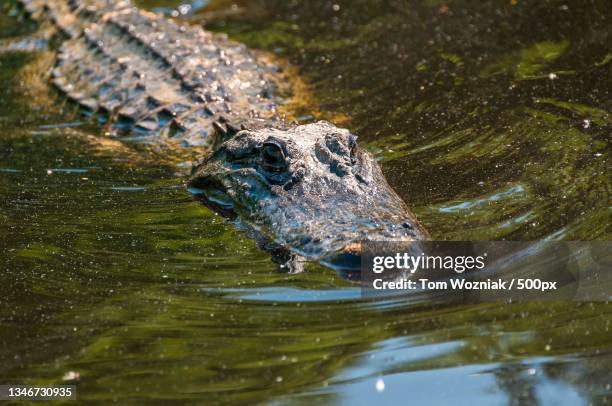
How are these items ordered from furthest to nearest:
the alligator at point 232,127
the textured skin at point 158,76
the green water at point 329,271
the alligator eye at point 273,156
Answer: the textured skin at point 158,76 → the alligator eye at point 273,156 → the alligator at point 232,127 → the green water at point 329,271

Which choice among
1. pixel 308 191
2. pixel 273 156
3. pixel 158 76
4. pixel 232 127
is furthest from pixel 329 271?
pixel 158 76

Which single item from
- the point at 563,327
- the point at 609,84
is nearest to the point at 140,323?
the point at 563,327

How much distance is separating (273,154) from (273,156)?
13mm

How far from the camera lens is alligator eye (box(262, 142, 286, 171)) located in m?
5.61

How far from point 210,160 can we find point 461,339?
9.52 ft

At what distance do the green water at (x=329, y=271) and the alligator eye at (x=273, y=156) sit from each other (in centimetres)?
47

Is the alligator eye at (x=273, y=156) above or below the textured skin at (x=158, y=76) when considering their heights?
below

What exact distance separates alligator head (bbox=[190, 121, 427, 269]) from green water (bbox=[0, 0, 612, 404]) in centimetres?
18

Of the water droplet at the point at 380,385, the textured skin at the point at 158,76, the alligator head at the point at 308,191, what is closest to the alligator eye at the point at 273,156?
the alligator head at the point at 308,191

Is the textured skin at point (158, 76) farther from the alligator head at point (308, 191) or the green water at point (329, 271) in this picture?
the alligator head at point (308, 191)

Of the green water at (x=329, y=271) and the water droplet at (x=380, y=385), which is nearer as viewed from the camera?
the water droplet at (x=380, y=385)

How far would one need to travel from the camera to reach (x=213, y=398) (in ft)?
12.0

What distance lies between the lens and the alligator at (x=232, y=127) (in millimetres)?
4938

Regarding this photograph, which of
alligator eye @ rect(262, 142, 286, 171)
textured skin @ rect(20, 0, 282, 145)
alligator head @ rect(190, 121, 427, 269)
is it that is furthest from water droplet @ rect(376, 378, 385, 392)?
textured skin @ rect(20, 0, 282, 145)
